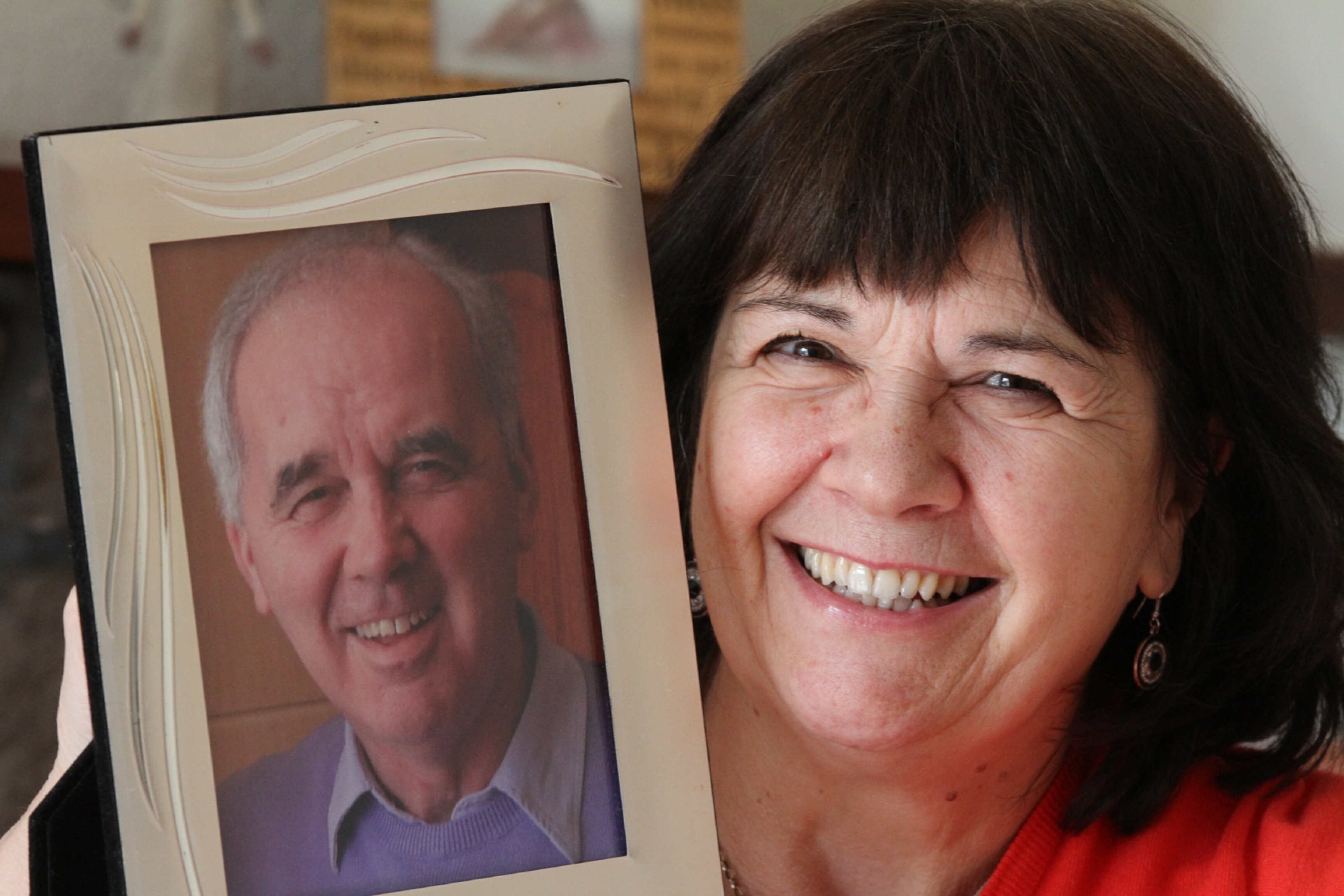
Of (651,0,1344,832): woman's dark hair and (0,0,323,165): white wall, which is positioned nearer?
(651,0,1344,832): woman's dark hair

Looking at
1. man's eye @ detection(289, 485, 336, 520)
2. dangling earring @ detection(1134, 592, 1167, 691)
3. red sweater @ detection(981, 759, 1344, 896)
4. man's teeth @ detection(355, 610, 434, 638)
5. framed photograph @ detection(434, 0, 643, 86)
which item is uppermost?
framed photograph @ detection(434, 0, 643, 86)

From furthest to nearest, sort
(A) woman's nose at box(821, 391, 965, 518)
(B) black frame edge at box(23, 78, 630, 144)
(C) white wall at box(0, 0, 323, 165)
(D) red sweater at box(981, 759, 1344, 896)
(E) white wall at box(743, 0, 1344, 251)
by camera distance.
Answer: (E) white wall at box(743, 0, 1344, 251) → (C) white wall at box(0, 0, 323, 165) → (D) red sweater at box(981, 759, 1344, 896) → (A) woman's nose at box(821, 391, 965, 518) → (B) black frame edge at box(23, 78, 630, 144)

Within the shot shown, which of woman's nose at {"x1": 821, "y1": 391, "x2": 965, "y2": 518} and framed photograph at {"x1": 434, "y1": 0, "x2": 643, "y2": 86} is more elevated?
framed photograph at {"x1": 434, "y1": 0, "x2": 643, "y2": 86}

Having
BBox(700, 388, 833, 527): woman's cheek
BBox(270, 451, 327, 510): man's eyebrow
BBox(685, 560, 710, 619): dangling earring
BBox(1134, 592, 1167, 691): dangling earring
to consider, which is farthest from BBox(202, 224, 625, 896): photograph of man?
BBox(1134, 592, 1167, 691): dangling earring

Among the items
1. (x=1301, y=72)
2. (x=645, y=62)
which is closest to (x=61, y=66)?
(x=645, y=62)

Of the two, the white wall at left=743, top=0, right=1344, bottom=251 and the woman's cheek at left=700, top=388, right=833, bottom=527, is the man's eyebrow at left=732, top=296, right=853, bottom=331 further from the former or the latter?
the white wall at left=743, top=0, right=1344, bottom=251

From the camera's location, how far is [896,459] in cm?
97

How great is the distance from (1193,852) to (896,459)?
1.83ft

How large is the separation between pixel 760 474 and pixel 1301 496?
0.55 m

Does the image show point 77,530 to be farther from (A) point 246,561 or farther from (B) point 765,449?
(B) point 765,449

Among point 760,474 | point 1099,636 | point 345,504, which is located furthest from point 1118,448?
point 345,504

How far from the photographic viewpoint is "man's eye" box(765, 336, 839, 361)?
1037mm

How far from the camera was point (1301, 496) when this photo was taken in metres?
1.17

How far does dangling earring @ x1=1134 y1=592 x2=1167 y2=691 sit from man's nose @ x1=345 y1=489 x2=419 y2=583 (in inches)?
31.2
